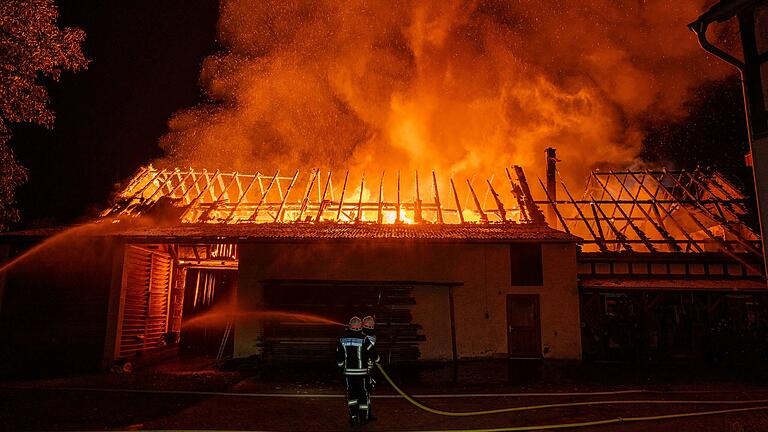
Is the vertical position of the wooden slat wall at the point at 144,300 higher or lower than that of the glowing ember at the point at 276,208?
lower

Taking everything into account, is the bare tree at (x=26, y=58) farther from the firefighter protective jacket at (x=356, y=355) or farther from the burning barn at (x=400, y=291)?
the firefighter protective jacket at (x=356, y=355)

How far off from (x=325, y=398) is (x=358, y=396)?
7.52ft

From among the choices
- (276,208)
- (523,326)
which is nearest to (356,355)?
(523,326)

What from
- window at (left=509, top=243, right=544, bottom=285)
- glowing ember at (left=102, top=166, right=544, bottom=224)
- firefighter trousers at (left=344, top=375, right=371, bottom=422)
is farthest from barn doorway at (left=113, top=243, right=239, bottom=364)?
window at (left=509, top=243, right=544, bottom=285)

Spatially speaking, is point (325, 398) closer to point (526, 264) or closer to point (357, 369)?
point (357, 369)

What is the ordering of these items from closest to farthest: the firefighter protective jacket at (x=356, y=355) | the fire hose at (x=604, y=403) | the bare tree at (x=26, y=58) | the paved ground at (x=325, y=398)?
the fire hose at (x=604, y=403) → the firefighter protective jacket at (x=356, y=355) → the paved ground at (x=325, y=398) → the bare tree at (x=26, y=58)

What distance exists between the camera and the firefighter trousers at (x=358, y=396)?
274 inches

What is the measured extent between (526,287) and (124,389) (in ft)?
33.6

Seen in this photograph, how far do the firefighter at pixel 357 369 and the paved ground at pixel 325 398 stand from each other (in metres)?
0.26

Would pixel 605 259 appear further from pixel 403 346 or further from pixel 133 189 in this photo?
pixel 133 189

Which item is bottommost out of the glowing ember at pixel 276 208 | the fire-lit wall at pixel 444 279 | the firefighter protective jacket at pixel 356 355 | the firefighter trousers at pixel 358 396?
the firefighter trousers at pixel 358 396

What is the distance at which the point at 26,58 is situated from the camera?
37.6 feet

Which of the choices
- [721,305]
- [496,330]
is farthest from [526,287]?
[721,305]

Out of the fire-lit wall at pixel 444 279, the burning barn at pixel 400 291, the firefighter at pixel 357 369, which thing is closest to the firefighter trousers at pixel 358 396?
the firefighter at pixel 357 369
